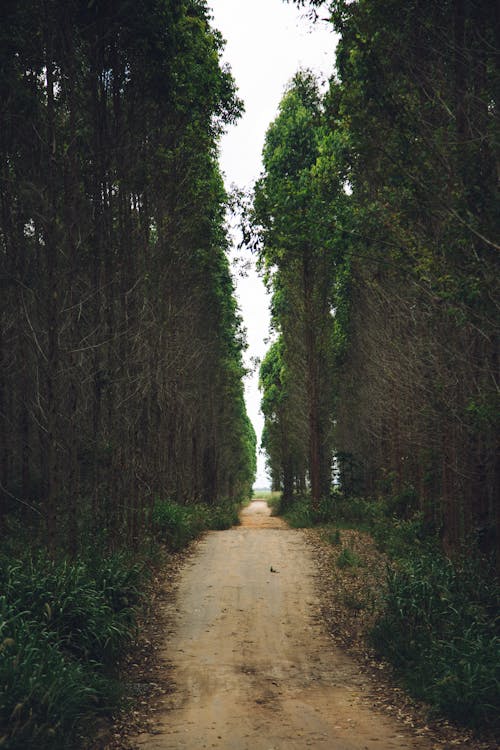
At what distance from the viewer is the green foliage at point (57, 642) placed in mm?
5438

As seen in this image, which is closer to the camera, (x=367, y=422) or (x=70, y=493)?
(x=70, y=493)

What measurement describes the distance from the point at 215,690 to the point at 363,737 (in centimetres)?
203

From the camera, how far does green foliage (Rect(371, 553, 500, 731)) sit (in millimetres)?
6738

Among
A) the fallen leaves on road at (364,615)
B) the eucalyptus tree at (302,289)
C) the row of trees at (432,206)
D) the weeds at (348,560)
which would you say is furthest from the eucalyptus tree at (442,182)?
the eucalyptus tree at (302,289)

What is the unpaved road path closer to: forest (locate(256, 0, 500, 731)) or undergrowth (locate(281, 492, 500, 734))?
undergrowth (locate(281, 492, 500, 734))

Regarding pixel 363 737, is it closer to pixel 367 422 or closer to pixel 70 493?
pixel 70 493

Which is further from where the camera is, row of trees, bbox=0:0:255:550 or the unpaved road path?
row of trees, bbox=0:0:255:550

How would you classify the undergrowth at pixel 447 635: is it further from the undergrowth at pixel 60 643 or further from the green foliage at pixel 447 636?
the undergrowth at pixel 60 643

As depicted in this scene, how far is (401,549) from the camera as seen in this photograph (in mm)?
15086

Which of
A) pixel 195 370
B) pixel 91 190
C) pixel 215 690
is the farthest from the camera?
pixel 195 370

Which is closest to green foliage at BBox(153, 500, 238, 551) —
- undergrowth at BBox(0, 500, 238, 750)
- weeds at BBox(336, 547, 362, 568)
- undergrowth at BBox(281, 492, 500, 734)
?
weeds at BBox(336, 547, 362, 568)

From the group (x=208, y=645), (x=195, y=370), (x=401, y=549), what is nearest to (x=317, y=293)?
(x=195, y=370)

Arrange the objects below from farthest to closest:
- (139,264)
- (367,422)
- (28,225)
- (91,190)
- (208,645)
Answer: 1. (367,422)
2. (28,225)
3. (139,264)
4. (91,190)
5. (208,645)

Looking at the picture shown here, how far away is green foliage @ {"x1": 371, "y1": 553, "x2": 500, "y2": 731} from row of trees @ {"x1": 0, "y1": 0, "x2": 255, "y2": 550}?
195 inches
